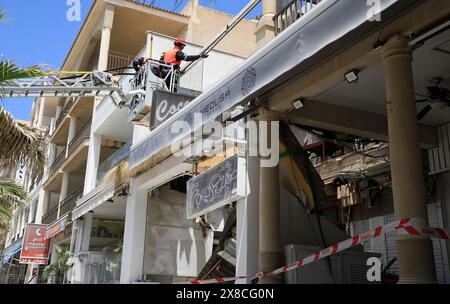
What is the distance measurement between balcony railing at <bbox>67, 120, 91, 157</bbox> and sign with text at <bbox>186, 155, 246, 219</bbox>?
14.4m

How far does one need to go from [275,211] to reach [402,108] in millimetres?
2547

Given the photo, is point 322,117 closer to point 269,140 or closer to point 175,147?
point 269,140

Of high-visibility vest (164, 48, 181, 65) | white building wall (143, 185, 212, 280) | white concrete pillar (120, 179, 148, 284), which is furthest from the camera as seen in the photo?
white building wall (143, 185, 212, 280)

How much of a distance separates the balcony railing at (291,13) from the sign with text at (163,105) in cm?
348

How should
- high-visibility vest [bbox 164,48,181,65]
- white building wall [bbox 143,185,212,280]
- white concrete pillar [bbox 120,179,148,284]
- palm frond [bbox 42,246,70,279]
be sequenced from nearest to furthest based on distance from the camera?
white concrete pillar [bbox 120,179,148,284] → high-visibility vest [bbox 164,48,181,65] → white building wall [bbox 143,185,212,280] → palm frond [bbox 42,246,70,279]

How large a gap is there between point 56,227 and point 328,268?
17.7 metres

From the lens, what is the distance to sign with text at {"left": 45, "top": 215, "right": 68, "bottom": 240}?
2114 cm

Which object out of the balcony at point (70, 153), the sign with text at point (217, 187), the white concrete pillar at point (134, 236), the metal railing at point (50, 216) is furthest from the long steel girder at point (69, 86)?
the metal railing at point (50, 216)

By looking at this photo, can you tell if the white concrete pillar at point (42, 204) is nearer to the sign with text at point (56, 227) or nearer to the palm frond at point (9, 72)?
the sign with text at point (56, 227)

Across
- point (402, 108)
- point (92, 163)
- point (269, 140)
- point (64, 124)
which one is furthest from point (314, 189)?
point (64, 124)

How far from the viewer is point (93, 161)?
20641mm

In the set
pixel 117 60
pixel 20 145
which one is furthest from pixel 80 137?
pixel 20 145

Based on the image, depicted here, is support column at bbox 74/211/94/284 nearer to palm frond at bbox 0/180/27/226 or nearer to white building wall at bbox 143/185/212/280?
palm frond at bbox 0/180/27/226

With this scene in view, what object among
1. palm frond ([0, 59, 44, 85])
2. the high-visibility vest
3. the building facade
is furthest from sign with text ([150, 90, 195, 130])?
palm frond ([0, 59, 44, 85])
